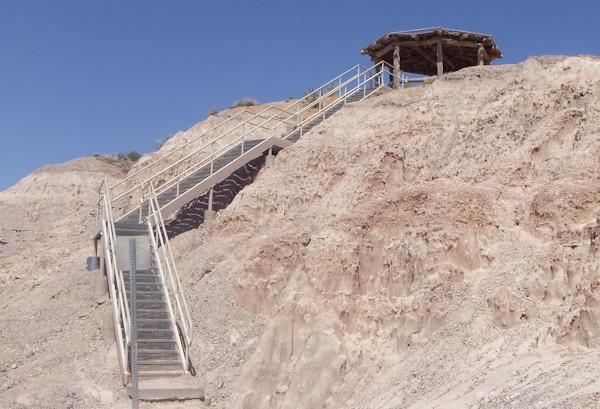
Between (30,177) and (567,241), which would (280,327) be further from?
(30,177)

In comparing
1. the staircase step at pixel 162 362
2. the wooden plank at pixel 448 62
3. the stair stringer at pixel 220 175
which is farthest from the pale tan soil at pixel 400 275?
the wooden plank at pixel 448 62

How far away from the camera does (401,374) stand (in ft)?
39.7

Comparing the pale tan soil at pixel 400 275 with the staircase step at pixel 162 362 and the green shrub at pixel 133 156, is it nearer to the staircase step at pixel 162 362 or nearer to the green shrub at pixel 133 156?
the staircase step at pixel 162 362

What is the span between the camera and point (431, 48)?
2677 cm

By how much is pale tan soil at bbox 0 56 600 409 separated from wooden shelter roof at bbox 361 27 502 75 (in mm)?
5477

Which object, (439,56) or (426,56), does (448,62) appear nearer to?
(426,56)

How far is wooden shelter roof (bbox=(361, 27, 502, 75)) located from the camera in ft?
83.1

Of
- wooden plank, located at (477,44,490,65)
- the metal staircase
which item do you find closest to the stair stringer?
the metal staircase

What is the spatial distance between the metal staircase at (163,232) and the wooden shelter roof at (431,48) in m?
0.80

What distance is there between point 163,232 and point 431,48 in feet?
43.2

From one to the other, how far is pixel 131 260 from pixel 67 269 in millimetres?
12227

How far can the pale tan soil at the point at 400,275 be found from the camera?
11.3 meters

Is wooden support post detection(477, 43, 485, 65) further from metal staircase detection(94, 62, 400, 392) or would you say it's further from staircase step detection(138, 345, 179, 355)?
staircase step detection(138, 345, 179, 355)

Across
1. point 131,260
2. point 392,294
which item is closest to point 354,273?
point 392,294
